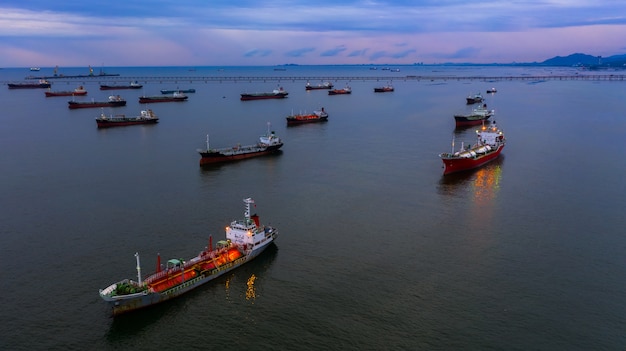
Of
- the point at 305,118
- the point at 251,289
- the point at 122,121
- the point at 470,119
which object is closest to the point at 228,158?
the point at 251,289

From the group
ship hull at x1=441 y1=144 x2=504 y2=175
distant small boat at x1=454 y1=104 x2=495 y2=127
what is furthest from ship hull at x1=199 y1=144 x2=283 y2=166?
distant small boat at x1=454 y1=104 x2=495 y2=127

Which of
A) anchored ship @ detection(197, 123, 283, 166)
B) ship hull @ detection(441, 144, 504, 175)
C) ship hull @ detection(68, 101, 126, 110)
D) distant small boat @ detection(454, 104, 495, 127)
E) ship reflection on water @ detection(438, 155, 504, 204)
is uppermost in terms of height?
ship hull @ detection(68, 101, 126, 110)

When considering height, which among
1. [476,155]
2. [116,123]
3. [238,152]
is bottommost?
[476,155]

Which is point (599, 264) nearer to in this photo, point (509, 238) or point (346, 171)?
point (509, 238)

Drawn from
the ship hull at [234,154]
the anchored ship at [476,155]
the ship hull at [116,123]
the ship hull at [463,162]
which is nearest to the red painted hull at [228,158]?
the ship hull at [234,154]

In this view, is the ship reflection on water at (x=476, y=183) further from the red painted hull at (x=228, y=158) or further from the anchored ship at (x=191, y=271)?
the red painted hull at (x=228, y=158)

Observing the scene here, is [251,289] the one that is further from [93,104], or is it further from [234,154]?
[93,104]

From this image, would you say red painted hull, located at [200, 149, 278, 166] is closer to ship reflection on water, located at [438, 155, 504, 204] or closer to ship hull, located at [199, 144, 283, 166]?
ship hull, located at [199, 144, 283, 166]

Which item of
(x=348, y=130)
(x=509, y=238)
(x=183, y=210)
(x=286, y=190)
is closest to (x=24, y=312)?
(x=183, y=210)
